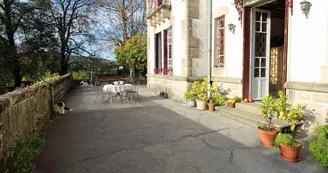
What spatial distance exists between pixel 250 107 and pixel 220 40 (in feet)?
8.10

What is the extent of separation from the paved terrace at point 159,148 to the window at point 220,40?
201 cm

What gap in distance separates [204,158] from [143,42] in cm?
1524

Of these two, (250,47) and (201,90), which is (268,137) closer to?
(250,47)

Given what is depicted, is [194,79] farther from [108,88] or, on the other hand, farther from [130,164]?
[130,164]

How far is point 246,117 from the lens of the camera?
497 centimetres

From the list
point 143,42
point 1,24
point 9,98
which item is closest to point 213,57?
point 9,98

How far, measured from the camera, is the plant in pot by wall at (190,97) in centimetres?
704

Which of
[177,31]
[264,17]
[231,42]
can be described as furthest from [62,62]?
[264,17]

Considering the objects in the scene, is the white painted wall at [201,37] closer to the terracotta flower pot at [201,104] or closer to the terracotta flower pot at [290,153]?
the terracotta flower pot at [201,104]

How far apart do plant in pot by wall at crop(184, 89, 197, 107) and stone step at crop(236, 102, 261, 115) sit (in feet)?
5.38

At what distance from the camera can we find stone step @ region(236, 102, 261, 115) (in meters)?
5.15

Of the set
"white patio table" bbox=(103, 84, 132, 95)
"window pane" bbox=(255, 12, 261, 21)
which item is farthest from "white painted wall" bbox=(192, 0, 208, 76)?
"white patio table" bbox=(103, 84, 132, 95)

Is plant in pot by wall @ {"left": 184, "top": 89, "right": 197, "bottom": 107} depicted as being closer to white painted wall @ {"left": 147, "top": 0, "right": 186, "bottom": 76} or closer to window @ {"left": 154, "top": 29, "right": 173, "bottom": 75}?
white painted wall @ {"left": 147, "top": 0, "right": 186, "bottom": 76}

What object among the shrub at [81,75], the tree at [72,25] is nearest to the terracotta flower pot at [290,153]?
the tree at [72,25]
